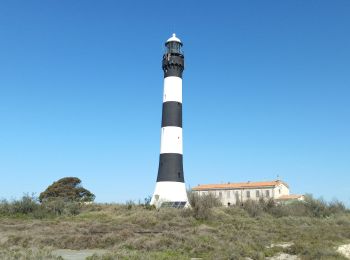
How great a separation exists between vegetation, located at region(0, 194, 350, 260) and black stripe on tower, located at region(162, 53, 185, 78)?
11704 millimetres

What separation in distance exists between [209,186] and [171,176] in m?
36.6

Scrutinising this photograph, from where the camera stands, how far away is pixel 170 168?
3234cm

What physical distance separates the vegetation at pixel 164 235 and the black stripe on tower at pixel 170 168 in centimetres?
311

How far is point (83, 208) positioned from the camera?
31.6 metres

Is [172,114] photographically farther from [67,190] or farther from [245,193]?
[245,193]

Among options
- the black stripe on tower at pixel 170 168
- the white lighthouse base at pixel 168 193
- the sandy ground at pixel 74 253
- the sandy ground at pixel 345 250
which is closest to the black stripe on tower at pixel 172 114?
the black stripe on tower at pixel 170 168

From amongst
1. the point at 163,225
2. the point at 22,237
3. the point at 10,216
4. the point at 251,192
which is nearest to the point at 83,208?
the point at 10,216

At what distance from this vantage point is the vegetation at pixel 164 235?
44.8 feet

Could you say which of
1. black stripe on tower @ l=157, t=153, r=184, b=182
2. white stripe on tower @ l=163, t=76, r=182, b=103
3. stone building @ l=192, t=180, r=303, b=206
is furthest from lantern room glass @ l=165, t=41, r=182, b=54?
stone building @ l=192, t=180, r=303, b=206

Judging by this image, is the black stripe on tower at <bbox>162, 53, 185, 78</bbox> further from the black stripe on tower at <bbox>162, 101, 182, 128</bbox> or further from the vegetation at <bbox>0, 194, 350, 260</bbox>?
the vegetation at <bbox>0, 194, 350, 260</bbox>

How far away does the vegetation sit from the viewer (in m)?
13.6

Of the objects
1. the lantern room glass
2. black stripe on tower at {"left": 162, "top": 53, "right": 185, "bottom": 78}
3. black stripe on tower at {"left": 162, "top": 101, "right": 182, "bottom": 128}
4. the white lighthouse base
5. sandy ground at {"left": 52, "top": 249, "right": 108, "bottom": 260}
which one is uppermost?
the lantern room glass

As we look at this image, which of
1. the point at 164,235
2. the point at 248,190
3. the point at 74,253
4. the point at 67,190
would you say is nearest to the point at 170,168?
the point at 164,235

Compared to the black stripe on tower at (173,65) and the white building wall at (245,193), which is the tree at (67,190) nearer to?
the white building wall at (245,193)
